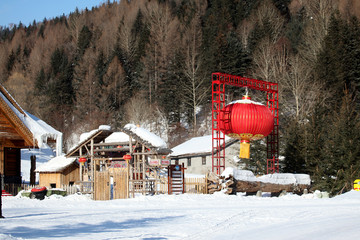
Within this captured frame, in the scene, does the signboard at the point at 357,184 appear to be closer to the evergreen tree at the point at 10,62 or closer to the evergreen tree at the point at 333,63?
the evergreen tree at the point at 333,63

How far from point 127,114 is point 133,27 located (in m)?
34.3

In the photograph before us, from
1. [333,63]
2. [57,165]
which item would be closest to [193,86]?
[333,63]

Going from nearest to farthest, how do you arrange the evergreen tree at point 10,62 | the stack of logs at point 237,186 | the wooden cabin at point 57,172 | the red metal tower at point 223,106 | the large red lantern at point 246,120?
1. the stack of logs at point 237,186
2. the large red lantern at point 246,120
3. the red metal tower at point 223,106
4. the wooden cabin at point 57,172
5. the evergreen tree at point 10,62

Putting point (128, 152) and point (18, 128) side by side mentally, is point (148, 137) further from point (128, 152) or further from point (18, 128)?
point (18, 128)

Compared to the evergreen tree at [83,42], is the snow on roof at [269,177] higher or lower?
lower

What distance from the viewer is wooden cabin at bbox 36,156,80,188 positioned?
40.9 meters

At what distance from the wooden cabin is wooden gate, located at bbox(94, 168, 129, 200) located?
44.8ft

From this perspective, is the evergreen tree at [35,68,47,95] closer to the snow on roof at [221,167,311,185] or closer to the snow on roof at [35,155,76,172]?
the snow on roof at [35,155,76,172]

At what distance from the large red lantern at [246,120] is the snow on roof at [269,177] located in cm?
298

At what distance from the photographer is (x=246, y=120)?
31484 millimetres

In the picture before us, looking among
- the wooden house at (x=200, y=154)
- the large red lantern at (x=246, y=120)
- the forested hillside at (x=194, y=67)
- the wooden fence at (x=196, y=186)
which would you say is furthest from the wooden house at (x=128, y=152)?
the wooden house at (x=200, y=154)

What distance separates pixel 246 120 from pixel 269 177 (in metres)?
3.85

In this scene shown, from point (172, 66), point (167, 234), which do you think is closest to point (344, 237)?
point (167, 234)

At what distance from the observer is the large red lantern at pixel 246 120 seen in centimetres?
3153
